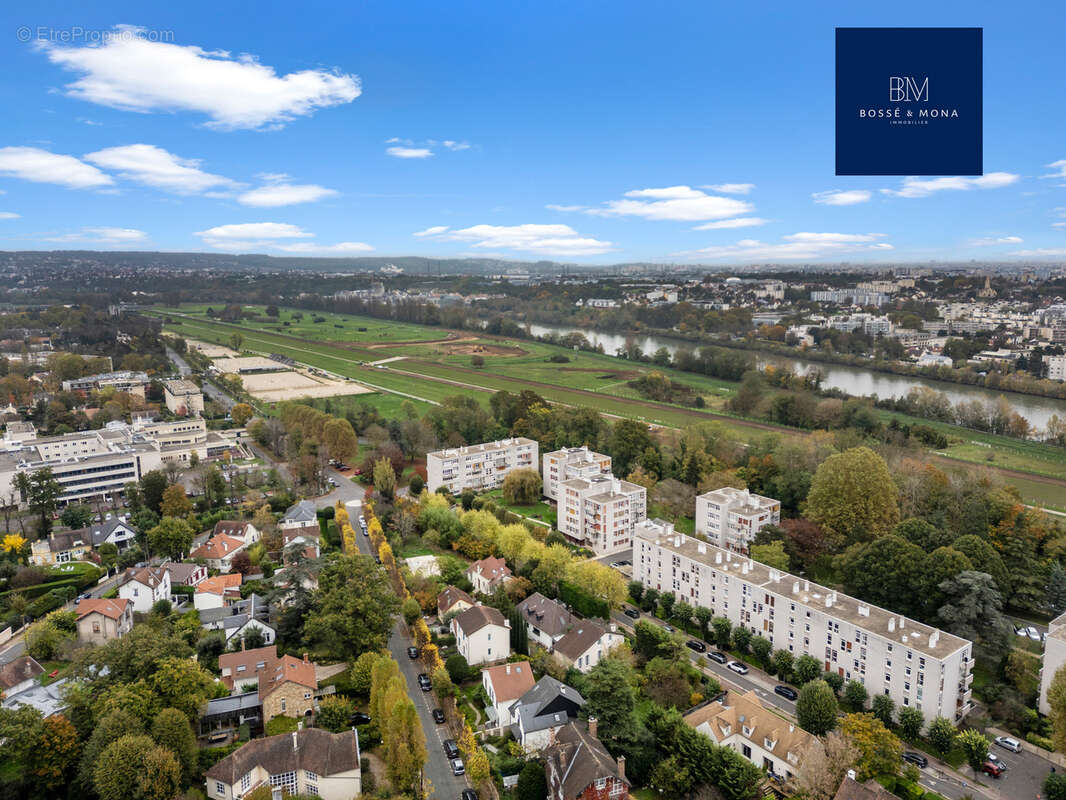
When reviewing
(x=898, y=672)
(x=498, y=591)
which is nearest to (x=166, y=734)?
(x=498, y=591)

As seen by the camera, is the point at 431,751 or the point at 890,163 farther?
the point at 890,163

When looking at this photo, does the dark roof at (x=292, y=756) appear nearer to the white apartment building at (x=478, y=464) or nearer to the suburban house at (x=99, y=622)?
the suburban house at (x=99, y=622)

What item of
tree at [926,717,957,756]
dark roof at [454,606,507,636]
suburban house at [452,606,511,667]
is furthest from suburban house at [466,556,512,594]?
tree at [926,717,957,756]

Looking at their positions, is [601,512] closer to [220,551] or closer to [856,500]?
[856,500]

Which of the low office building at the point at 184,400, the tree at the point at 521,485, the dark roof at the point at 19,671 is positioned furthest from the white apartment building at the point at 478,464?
the low office building at the point at 184,400

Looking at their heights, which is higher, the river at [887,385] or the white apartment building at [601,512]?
the river at [887,385]

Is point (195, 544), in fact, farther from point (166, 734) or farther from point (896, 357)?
point (896, 357)
